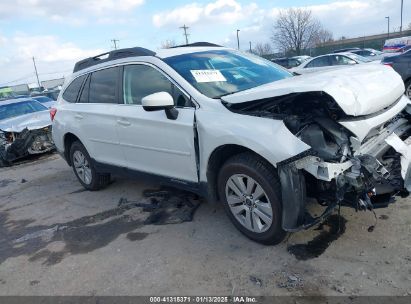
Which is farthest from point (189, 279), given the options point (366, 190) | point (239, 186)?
point (366, 190)

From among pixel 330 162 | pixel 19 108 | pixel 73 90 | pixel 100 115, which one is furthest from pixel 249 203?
pixel 19 108

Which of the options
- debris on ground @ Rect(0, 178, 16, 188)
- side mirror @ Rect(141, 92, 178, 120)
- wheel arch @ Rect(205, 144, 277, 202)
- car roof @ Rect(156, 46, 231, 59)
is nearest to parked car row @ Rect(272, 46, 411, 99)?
car roof @ Rect(156, 46, 231, 59)

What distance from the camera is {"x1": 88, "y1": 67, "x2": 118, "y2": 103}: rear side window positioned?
193 inches

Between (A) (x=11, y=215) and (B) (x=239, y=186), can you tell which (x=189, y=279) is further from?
(A) (x=11, y=215)

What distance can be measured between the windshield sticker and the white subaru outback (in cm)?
1

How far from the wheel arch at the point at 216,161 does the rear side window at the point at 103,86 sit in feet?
5.73

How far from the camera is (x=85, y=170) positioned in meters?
6.01

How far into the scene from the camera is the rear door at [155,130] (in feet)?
12.9

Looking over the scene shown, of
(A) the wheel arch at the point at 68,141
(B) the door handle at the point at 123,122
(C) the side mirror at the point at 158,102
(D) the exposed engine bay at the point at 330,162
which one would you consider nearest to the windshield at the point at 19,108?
(A) the wheel arch at the point at 68,141

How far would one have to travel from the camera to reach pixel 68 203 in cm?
573

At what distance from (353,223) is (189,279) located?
168 cm

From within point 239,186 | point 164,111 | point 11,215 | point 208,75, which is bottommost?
point 11,215

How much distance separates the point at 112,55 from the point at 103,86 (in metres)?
0.42

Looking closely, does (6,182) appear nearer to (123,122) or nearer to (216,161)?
(123,122)
